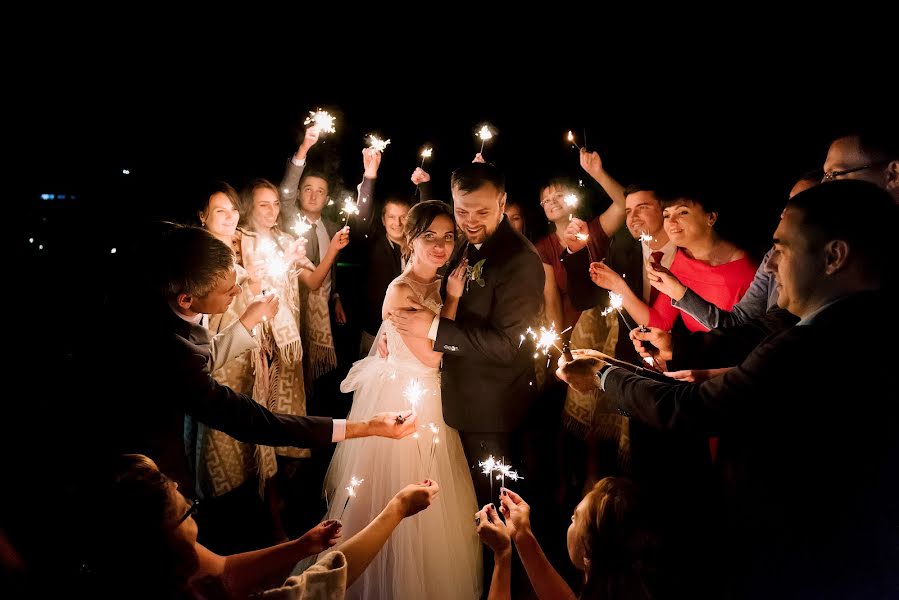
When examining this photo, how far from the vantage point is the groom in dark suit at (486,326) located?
10.1ft

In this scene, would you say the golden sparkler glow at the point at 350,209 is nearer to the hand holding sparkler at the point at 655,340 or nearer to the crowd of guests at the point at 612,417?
the crowd of guests at the point at 612,417

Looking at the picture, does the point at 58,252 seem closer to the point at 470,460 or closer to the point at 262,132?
the point at 262,132

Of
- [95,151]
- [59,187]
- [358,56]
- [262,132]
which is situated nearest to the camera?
[358,56]

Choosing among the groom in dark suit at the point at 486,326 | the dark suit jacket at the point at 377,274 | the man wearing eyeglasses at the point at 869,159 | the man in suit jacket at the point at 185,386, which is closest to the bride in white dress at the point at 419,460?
the groom in dark suit at the point at 486,326

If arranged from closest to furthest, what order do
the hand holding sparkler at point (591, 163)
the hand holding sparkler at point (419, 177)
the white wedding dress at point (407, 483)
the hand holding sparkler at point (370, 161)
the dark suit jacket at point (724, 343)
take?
the dark suit jacket at point (724, 343), the white wedding dress at point (407, 483), the hand holding sparkler at point (591, 163), the hand holding sparkler at point (419, 177), the hand holding sparkler at point (370, 161)

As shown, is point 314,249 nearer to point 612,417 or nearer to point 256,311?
point 256,311

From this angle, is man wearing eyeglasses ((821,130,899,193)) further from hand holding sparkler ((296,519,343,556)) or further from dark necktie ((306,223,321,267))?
dark necktie ((306,223,321,267))

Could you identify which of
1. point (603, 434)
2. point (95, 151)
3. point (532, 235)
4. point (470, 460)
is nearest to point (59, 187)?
point (95, 151)

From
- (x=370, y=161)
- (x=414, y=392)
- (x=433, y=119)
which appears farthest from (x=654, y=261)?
(x=433, y=119)

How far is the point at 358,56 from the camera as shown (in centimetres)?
548

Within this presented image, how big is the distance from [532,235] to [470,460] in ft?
8.54

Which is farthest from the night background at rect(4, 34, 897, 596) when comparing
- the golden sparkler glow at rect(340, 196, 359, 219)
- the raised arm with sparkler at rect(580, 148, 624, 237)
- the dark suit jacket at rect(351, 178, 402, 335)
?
the dark suit jacket at rect(351, 178, 402, 335)

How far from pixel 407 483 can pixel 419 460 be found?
153 mm

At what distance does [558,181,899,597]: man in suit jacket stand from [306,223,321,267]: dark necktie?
3.90m
